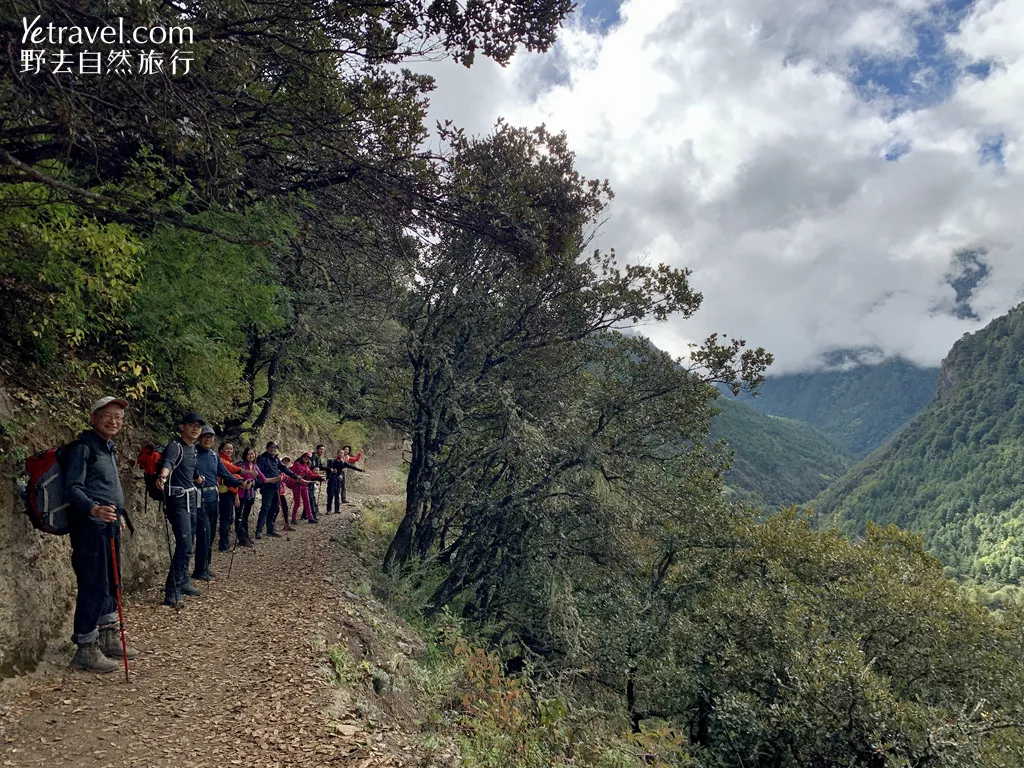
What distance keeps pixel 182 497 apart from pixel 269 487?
5190 mm

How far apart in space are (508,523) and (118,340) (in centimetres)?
→ 760

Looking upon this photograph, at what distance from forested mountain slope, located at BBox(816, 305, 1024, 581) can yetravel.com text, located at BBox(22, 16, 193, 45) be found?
150m

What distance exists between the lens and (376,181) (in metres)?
6.29

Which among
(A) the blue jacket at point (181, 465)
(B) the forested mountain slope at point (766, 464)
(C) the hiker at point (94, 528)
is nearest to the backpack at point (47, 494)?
(C) the hiker at point (94, 528)

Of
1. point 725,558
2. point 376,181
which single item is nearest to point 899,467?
point 725,558

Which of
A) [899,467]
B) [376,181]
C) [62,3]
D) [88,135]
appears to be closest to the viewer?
[62,3]

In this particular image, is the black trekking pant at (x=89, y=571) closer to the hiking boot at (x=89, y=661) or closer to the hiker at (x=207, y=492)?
the hiking boot at (x=89, y=661)

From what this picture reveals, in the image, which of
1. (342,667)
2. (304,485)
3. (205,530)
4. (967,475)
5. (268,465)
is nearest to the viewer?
(342,667)

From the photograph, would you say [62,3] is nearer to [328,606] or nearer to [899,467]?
[328,606]

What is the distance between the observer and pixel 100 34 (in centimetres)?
412

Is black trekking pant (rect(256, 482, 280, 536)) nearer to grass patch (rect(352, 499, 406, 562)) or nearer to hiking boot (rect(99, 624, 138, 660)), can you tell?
grass patch (rect(352, 499, 406, 562))

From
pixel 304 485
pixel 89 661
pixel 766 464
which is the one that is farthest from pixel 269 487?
pixel 766 464

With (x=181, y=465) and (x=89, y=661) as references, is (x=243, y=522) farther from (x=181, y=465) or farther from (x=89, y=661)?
(x=89, y=661)

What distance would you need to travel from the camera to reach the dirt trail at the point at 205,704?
3807 millimetres
